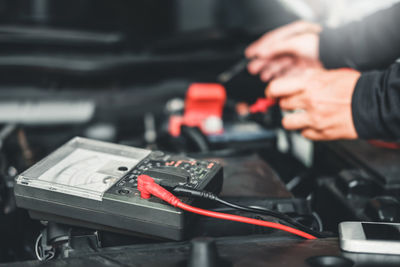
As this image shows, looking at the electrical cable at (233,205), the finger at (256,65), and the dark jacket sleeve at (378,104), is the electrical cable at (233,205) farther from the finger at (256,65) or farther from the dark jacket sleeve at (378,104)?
the finger at (256,65)

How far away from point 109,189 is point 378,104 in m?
0.48

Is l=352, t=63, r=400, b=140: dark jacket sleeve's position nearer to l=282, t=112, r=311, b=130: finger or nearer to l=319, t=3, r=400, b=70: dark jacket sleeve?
l=282, t=112, r=311, b=130: finger

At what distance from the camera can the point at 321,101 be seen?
80 centimetres

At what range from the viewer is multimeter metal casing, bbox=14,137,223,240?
489 millimetres

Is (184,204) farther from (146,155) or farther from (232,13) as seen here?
(232,13)

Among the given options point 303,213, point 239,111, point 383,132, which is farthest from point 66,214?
point 239,111

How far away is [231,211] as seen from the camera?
1.88 ft

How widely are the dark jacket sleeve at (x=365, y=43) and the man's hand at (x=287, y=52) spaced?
0.04 metres

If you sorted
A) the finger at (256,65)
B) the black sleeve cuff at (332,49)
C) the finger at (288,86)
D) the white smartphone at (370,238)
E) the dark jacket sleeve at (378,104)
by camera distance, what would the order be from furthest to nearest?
the finger at (256,65) < the black sleeve cuff at (332,49) < the finger at (288,86) < the dark jacket sleeve at (378,104) < the white smartphone at (370,238)

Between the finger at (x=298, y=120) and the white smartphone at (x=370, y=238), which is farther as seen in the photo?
the finger at (x=298, y=120)

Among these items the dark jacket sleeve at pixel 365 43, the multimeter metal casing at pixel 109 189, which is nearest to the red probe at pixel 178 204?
the multimeter metal casing at pixel 109 189

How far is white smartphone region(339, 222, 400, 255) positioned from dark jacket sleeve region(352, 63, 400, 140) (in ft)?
0.84

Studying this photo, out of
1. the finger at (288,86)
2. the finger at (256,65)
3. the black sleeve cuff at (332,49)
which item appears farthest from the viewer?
the finger at (256,65)

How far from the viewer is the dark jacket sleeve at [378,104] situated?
2.24 feet
